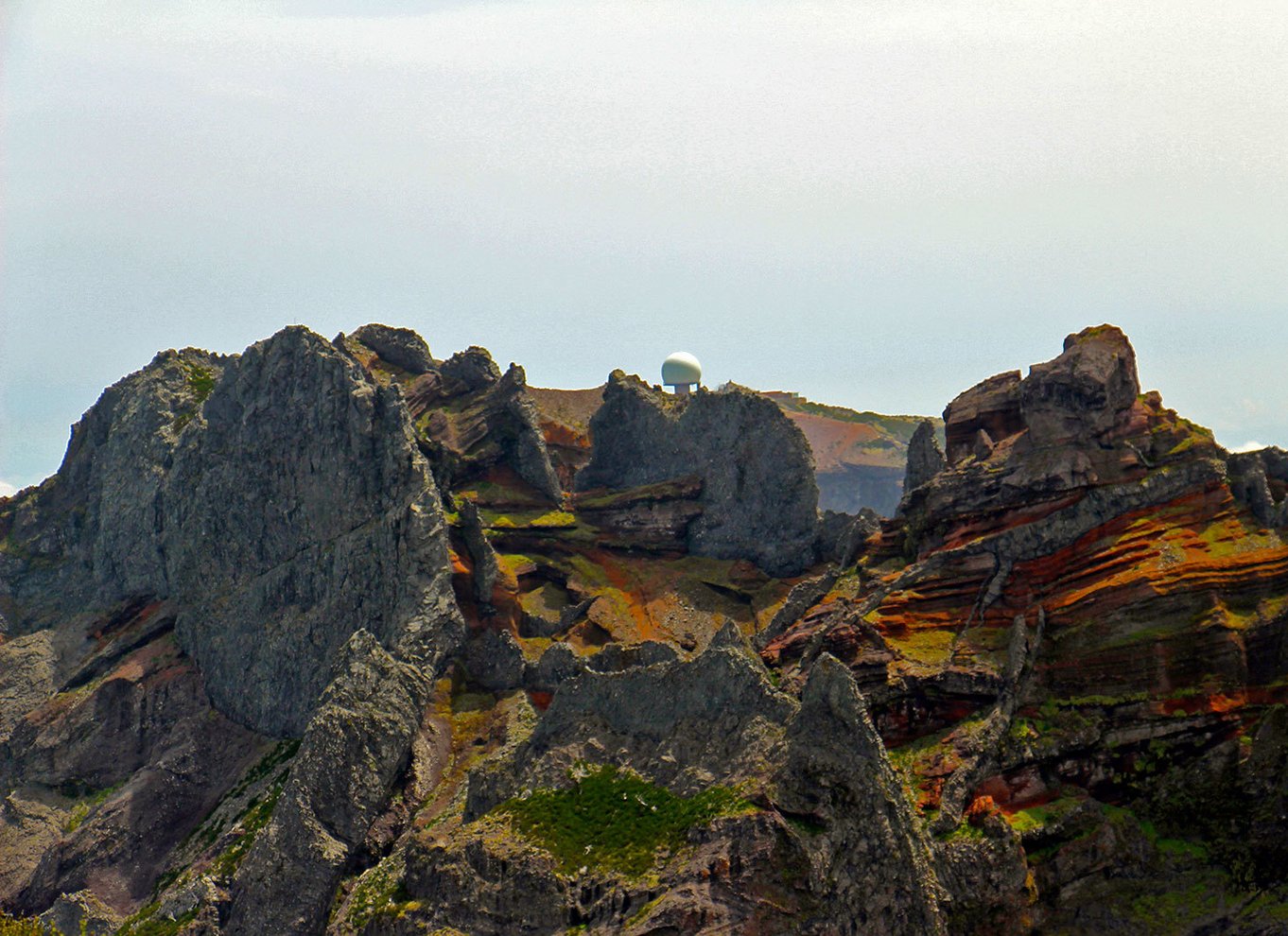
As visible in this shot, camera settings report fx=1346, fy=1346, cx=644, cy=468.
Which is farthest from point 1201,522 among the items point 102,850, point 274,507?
point 102,850

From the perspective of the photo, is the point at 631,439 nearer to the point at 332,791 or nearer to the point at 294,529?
the point at 294,529

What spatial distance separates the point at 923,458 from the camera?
11338 centimetres

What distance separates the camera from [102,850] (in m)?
97.0

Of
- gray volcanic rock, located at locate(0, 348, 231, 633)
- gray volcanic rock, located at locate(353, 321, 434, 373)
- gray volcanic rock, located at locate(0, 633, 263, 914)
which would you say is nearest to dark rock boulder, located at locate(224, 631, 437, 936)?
gray volcanic rock, located at locate(0, 633, 263, 914)

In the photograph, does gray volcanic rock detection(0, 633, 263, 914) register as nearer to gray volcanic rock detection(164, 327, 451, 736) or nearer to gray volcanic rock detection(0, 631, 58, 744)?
gray volcanic rock detection(164, 327, 451, 736)

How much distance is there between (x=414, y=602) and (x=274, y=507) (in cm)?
2024

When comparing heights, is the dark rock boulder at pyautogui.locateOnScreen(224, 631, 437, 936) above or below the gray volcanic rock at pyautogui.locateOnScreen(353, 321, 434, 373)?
below

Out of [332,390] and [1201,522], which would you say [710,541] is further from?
[1201,522]

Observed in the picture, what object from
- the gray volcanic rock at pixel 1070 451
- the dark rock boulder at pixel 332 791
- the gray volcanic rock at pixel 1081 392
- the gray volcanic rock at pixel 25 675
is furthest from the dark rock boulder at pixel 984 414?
the gray volcanic rock at pixel 25 675

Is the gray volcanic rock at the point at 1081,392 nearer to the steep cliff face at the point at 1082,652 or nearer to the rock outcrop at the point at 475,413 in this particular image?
the steep cliff face at the point at 1082,652

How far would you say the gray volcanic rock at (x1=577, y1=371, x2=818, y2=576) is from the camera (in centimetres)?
12319

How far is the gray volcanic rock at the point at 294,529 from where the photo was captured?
100 meters

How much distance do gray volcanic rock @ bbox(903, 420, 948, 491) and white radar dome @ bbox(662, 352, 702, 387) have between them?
161 feet

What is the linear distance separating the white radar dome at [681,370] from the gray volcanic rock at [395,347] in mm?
36131
